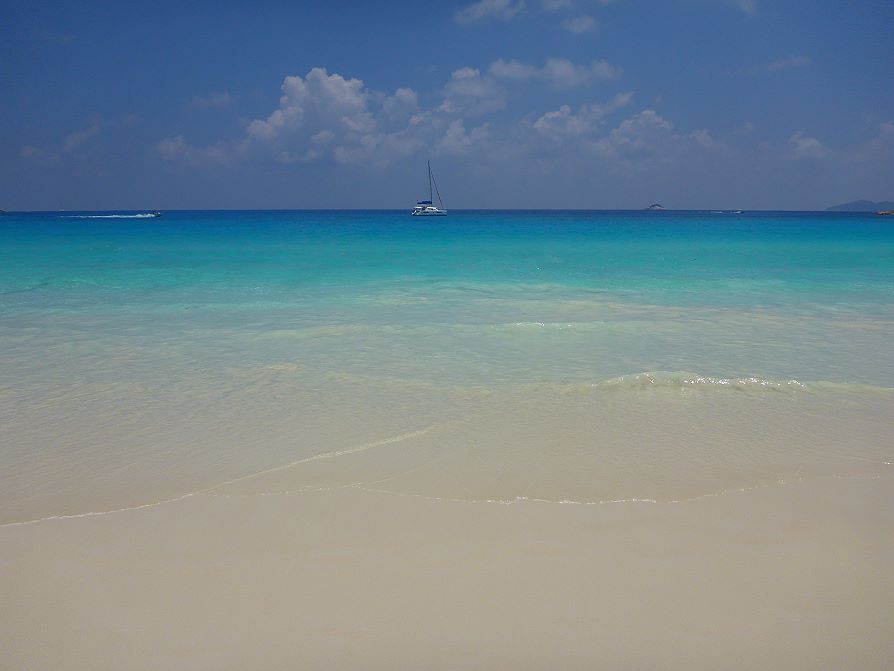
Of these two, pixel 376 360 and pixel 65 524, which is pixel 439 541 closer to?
pixel 65 524

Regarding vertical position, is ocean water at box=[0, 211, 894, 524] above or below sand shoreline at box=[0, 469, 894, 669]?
above

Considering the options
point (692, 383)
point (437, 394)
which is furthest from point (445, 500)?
point (692, 383)

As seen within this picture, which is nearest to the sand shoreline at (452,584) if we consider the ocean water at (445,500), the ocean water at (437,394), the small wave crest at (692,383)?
the ocean water at (445,500)

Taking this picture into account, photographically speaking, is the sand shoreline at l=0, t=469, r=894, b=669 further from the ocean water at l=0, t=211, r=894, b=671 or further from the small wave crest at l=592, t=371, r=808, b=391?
the small wave crest at l=592, t=371, r=808, b=391

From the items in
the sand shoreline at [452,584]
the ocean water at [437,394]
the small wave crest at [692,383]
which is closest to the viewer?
the sand shoreline at [452,584]

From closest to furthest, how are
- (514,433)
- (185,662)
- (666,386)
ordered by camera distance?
1. (185,662)
2. (514,433)
3. (666,386)

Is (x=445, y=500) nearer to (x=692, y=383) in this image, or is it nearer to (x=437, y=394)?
(x=437, y=394)

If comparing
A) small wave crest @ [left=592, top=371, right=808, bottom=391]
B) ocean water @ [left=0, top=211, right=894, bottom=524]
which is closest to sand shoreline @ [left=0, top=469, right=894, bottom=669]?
ocean water @ [left=0, top=211, right=894, bottom=524]

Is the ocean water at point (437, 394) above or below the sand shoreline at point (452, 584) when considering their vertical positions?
above

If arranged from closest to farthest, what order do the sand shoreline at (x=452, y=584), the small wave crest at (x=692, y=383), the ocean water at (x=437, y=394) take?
1. the sand shoreline at (x=452, y=584)
2. the ocean water at (x=437, y=394)
3. the small wave crest at (x=692, y=383)

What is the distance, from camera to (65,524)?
3342 mm

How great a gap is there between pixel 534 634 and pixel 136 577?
2017mm

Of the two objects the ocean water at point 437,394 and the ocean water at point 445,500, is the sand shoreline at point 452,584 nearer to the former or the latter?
the ocean water at point 445,500


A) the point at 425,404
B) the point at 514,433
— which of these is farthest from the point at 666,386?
the point at 425,404
